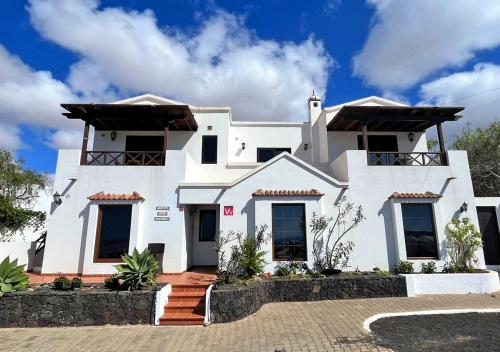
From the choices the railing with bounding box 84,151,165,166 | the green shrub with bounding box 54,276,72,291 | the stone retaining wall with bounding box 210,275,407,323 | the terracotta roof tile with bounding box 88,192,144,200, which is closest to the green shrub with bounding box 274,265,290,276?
the stone retaining wall with bounding box 210,275,407,323

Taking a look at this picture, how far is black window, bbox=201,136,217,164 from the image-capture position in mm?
16031

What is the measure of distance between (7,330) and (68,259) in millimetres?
4361

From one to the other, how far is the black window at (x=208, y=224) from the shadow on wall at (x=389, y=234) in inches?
299

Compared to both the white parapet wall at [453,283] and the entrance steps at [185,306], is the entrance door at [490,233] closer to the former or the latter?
the white parapet wall at [453,283]

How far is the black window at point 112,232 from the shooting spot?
1159cm

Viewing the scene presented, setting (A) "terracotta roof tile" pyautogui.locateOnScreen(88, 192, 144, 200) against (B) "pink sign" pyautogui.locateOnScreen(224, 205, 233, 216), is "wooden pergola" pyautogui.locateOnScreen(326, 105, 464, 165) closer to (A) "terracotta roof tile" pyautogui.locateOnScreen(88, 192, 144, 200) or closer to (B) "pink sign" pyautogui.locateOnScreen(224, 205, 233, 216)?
(B) "pink sign" pyautogui.locateOnScreen(224, 205, 233, 216)

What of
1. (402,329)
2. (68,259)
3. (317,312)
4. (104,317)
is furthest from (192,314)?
(68,259)

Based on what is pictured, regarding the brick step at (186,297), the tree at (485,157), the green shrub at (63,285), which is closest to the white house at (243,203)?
the brick step at (186,297)

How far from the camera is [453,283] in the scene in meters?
10.6

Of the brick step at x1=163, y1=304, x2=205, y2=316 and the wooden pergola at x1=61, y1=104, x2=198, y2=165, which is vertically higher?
the wooden pergola at x1=61, y1=104, x2=198, y2=165

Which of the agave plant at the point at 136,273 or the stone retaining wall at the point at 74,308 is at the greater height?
the agave plant at the point at 136,273

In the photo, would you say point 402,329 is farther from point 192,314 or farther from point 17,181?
point 17,181

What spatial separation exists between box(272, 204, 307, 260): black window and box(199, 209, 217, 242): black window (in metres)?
3.65

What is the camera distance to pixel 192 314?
8227mm
